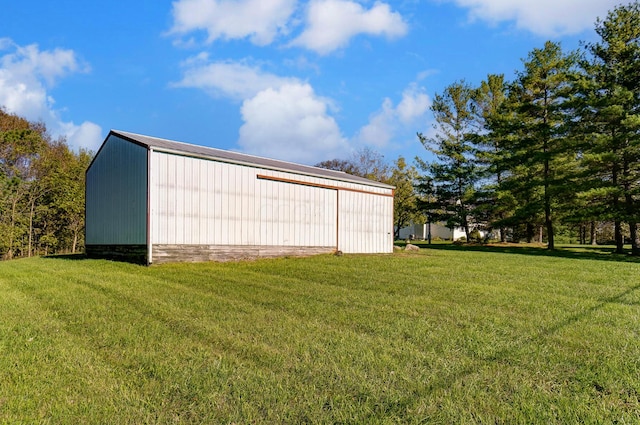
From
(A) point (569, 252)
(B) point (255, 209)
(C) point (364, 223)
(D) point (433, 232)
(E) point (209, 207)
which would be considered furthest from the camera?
(D) point (433, 232)

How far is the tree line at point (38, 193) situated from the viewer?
20141mm

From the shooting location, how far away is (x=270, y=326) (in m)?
4.60

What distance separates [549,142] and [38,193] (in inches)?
1130

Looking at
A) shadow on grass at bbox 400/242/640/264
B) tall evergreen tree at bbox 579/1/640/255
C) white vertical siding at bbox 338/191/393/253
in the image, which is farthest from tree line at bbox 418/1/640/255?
white vertical siding at bbox 338/191/393/253

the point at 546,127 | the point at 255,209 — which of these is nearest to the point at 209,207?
the point at 255,209

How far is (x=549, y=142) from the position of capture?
2106 centimetres

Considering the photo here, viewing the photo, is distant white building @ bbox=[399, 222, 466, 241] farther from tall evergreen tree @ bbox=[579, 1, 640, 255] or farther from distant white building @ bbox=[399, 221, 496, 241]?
tall evergreen tree @ bbox=[579, 1, 640, 255]

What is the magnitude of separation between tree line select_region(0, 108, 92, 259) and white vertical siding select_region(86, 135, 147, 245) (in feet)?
22.0

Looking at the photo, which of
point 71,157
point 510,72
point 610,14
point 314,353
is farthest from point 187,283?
point 510,72

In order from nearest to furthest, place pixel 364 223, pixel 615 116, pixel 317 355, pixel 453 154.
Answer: pixel 317 355 → pixel 364 223 → pixel 615 116 → pixel 453 154

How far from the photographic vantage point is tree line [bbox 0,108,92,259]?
2014 cm

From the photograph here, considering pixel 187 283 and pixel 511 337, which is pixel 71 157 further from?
pixel 511 337

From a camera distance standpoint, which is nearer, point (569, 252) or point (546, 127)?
point (569, 252)

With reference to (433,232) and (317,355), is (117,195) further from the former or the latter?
(433,232)
